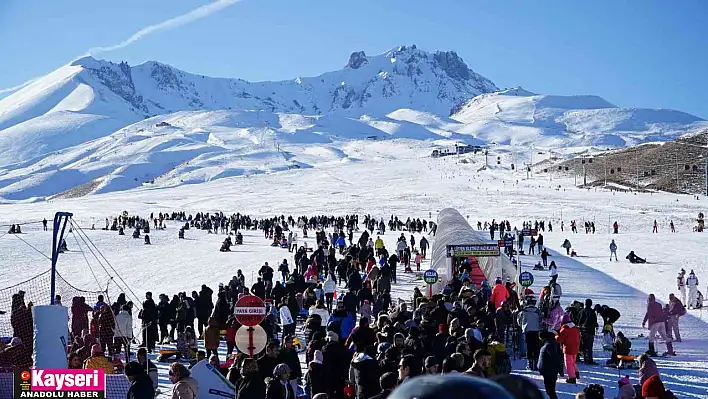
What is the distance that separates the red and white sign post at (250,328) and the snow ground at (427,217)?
4.23 metres

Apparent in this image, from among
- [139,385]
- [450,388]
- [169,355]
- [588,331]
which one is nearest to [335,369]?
[139,385]

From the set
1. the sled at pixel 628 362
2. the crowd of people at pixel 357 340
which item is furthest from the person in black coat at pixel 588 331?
the sled at pixel 628 362

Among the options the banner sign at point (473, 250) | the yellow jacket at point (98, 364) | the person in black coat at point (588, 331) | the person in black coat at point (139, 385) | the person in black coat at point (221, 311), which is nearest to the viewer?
the person in black coat at point (139, 385)

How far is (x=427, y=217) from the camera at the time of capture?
58562mm

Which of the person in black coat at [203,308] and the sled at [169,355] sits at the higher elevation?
the person in black coat at [203,308]

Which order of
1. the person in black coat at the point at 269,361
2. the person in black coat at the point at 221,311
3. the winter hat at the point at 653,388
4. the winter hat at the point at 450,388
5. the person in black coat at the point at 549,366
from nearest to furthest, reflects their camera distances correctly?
the winter hat at the point at 450,388, the winter hat at the point at 653,388, the person in black coat at the point at 269,361, the person in black coat at the point at 549,366, the person in black coat at the point at 221,311

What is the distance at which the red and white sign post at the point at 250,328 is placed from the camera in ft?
30.0

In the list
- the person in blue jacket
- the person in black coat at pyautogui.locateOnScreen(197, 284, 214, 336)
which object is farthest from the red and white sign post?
the person in black coat at pyautogui.locateOnScreen(197, 284, 214, 336)

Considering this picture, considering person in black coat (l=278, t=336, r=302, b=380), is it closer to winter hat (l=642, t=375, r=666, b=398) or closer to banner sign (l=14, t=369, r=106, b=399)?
banner sign (l=14, t=369, r=106, b=399)

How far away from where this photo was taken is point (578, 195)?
67500mm

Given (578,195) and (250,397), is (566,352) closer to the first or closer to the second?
(250,397)

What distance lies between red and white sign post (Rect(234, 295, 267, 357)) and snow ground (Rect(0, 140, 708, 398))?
13.9 ft

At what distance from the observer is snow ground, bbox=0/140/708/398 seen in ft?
68.5

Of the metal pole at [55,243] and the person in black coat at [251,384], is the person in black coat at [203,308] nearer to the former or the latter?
the metal pole at [55,243]
